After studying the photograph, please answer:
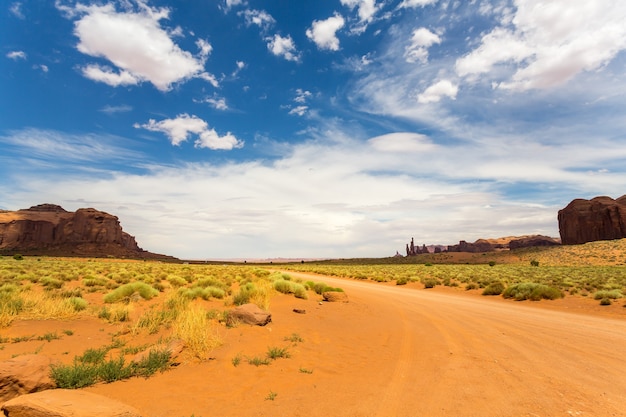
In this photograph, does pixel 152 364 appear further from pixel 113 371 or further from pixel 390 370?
pixel 390 370

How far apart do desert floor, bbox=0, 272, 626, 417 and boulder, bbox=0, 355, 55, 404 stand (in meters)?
0.79

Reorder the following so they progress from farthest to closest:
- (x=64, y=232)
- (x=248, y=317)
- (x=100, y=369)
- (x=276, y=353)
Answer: (x=64, y=232)
(x=248, y=317)
(x=276, y=353)
(x=100, y=369)

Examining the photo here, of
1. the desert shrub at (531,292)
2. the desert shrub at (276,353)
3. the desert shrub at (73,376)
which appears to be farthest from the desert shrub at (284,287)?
the desert shrub at (531,292)

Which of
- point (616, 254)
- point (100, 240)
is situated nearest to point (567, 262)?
point (616, 254)

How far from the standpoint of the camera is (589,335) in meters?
9.59

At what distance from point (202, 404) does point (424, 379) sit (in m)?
4.18

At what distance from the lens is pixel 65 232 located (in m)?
122

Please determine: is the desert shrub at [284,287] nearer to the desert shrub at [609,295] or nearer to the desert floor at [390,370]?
the desert floor at [390,370]

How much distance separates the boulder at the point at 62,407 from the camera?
3.96 meters

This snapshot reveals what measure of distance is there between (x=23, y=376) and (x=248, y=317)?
5.89 metres

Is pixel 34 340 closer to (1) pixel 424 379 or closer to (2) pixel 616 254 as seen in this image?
(1) pixel 424 379

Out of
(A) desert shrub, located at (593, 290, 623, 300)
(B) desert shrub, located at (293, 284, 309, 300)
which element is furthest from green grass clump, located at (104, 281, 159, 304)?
(A) desert shrub, located at (593, 290, 623, 300)

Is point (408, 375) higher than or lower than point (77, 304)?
lower

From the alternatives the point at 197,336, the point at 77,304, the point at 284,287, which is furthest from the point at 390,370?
the point at 284,287
